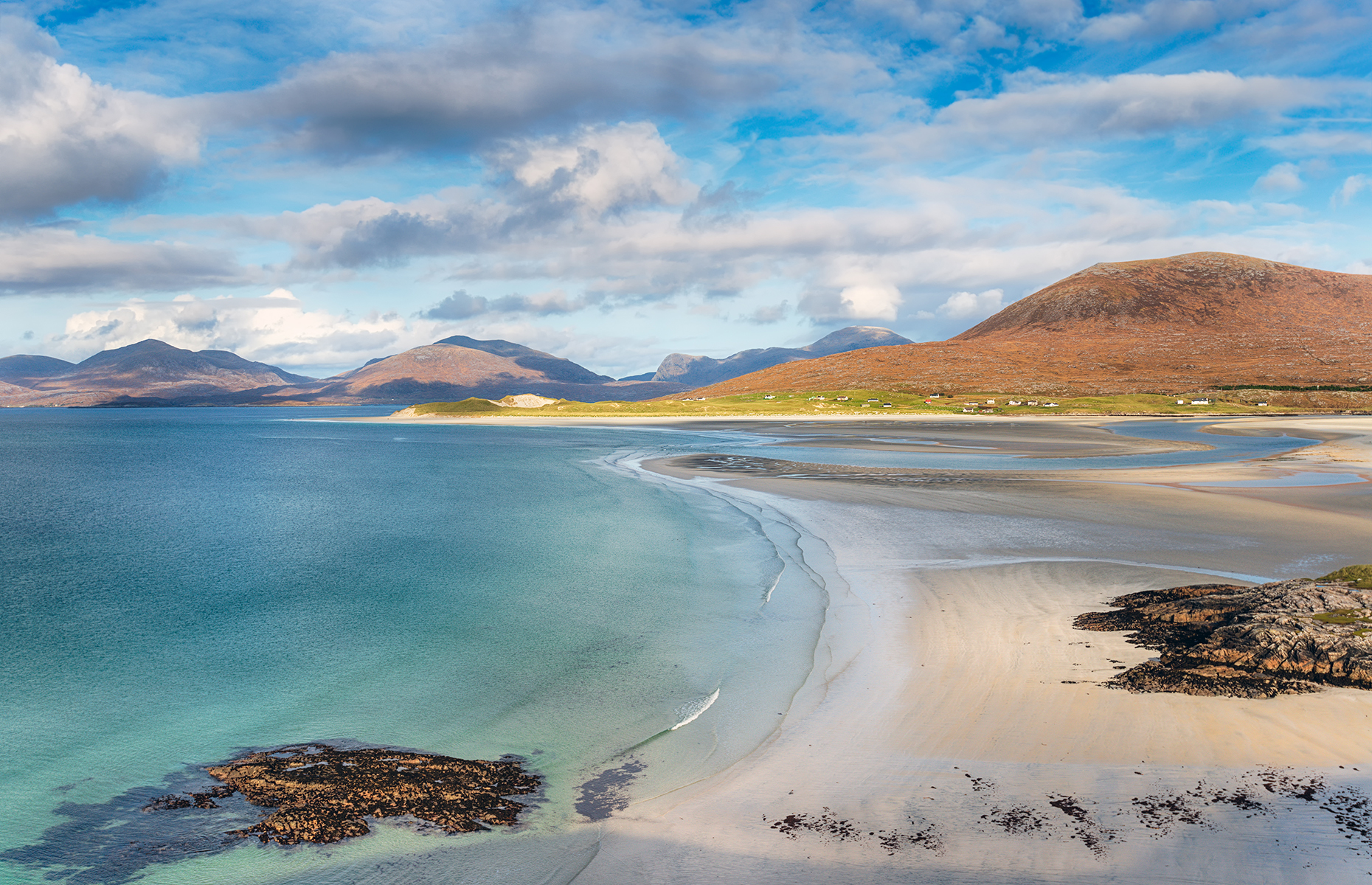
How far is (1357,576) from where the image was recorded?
15031 millimetres

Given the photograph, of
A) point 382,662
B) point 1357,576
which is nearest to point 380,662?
point 382,662

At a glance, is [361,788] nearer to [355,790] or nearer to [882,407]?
[355,790]

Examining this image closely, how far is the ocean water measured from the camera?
8.66m

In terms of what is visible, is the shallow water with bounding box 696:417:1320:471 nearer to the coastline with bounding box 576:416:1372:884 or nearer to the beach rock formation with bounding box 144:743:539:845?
the coastline with bounding box 576:416:1372:884

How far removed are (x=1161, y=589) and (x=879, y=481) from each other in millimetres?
25001

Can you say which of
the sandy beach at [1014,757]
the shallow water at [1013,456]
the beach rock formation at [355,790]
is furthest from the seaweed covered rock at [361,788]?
the shallow water at [1013,456]

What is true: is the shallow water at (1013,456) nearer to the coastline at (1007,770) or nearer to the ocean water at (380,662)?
the ocean water at (380,662)

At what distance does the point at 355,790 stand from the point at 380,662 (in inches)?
241

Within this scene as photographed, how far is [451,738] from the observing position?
11.5m

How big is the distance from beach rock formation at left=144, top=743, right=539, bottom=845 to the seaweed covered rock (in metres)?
0.01

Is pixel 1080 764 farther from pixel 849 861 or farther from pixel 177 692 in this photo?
pixel 177 692

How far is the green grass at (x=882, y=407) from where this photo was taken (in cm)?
14762

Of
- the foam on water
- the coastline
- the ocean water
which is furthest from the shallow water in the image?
the foam on water

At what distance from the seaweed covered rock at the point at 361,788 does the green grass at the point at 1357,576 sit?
16643 mm
